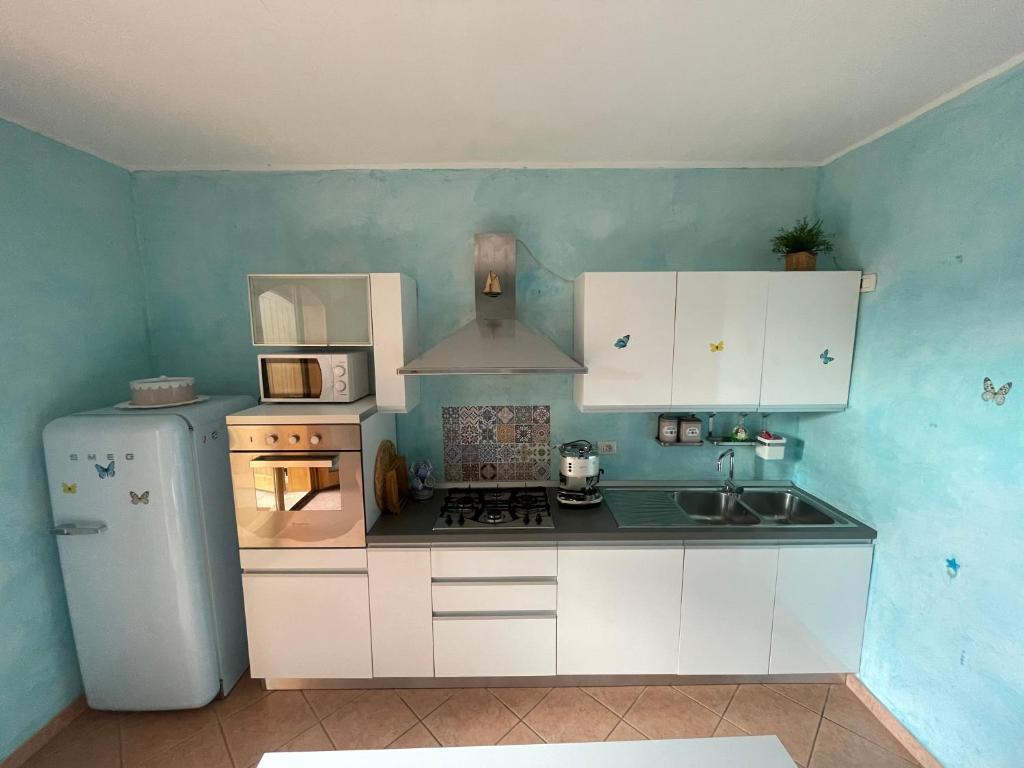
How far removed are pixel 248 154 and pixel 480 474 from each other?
7.13 feet

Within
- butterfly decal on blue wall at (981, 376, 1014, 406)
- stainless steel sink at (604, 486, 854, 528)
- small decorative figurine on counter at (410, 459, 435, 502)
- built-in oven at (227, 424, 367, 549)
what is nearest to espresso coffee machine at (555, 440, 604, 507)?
stainless steel sink at (604, 486, 854, 528)

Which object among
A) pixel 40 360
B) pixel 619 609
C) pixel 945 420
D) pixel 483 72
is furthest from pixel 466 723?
pixel 483 72

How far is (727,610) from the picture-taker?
203cm

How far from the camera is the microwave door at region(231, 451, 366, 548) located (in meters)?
1.91

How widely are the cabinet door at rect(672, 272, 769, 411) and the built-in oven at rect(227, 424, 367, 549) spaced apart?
1.68 metres

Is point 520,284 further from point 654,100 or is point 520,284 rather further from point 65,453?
point 65,453

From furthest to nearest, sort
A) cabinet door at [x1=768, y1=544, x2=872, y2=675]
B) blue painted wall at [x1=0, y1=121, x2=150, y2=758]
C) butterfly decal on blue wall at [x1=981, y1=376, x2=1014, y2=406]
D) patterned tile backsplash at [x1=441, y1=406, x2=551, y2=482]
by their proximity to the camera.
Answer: patterned tile backsplash at [x1=441, y1=406, x2=551, y2=482]
cabinet door at [x1=768, y1=544, x2=872, y2=675]
blue painted wall at [x1=0, y1=121, x2=150, y2=758]
butterfly decal on blue wall at [x1=981, y1=376, x2=1014, y2=406]

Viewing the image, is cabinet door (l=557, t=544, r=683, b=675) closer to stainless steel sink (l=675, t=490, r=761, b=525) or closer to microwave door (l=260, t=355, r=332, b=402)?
stainless steel sink (l=675, t=490, r=761, b=525)

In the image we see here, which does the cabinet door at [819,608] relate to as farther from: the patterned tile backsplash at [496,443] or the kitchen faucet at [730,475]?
the patterned tile backsplash at [496,443]

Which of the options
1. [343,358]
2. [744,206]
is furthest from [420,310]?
[744,206]

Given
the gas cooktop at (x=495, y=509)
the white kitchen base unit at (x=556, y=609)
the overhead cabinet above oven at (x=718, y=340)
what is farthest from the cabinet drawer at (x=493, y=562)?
the overhead cabinet above oven at (x=718, y=340)

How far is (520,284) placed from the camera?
2.42 m

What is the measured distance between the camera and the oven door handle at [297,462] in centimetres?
188

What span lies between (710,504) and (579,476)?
89 cm
